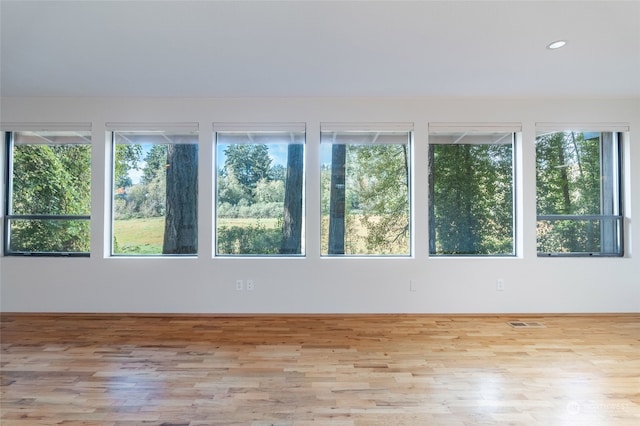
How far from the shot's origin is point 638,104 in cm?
364

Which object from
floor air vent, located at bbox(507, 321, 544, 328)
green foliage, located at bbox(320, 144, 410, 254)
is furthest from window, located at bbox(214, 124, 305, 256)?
floor air vent, located at bbox(507, 321, 544, 328)

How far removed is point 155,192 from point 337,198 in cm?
219

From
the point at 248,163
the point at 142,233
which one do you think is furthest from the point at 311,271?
the point at 142,233

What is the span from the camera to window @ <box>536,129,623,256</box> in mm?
3744

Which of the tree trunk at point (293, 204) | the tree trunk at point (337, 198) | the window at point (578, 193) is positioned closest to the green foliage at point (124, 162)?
the tree trunk at point (293, 204)

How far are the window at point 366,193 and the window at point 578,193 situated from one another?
63.0 inches

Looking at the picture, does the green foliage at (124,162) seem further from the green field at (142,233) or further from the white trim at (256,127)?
the white trim at (256,127)

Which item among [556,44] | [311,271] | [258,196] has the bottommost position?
[311,271]

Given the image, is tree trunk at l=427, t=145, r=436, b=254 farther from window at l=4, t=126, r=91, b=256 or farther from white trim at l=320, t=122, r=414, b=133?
window at l=4, t=126, r=91, b=256

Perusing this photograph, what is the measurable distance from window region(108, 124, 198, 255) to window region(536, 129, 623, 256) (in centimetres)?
414

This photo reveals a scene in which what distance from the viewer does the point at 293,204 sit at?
380cm

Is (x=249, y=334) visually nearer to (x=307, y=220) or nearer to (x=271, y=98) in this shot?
(x=307, y=220)

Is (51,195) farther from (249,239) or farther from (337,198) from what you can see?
(337,198)

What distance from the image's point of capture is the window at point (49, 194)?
147 inches
